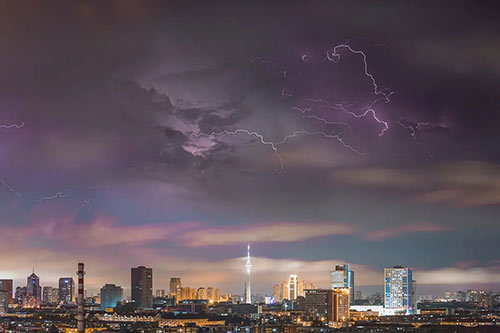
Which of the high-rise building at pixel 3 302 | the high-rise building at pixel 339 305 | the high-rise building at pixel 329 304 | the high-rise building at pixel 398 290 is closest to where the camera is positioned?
the high-rise building at pixel 339 305

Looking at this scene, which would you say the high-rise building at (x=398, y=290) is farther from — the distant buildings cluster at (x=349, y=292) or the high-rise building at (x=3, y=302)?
the high-rise building at (x=3, y=302)

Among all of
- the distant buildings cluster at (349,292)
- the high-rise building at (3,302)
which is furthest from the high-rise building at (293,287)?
the high-rise building at (3,302)

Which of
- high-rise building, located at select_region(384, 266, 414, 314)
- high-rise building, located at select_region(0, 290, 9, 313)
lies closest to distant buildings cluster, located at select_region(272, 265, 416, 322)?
high-rise building, located at select_region(384, 266, 414, 314)

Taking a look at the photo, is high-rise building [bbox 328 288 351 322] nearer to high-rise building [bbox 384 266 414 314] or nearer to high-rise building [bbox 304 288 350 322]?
high-rise building [bbox 304 288 350 322]

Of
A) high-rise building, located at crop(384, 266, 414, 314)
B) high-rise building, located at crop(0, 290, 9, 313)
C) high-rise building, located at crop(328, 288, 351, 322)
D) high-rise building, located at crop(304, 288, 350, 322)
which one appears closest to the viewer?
high-rise building, located at crop(328, 288, 351, 322)

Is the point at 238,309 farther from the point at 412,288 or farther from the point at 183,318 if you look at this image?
the point at 412,288

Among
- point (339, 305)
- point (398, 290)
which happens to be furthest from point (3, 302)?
point (398, 290)

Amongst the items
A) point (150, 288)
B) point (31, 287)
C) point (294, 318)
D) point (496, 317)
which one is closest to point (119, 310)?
point (150, 288)
